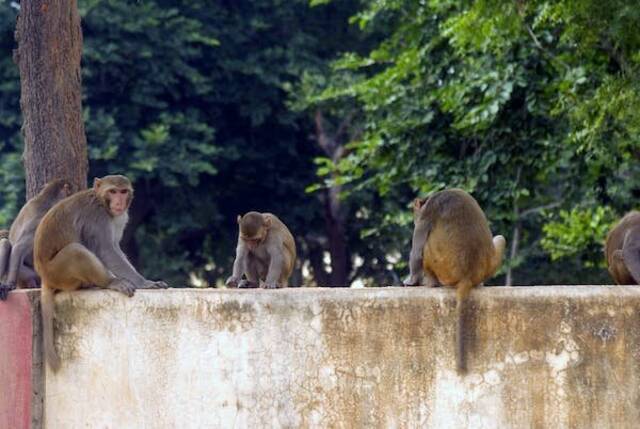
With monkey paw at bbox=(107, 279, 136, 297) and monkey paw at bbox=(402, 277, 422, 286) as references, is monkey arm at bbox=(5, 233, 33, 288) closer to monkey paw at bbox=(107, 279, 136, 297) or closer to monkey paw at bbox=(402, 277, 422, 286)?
monkey paw at bbox=(107, 279, 136, 297)

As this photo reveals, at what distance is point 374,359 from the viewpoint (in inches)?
252

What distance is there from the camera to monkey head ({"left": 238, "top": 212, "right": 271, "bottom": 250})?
29.5 ft

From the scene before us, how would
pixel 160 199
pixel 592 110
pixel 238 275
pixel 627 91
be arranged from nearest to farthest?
pixel 238 275
pixel 627 91
pixel 592 110
pixel 160 199

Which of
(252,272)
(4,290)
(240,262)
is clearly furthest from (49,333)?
(252,272)

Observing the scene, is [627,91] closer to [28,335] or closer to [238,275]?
[238,275]

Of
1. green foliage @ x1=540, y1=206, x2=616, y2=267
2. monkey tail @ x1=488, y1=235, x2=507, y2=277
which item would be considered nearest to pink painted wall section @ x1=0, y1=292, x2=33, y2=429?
monkey tail @ x1=488, y1=235, x2=507, y2=277

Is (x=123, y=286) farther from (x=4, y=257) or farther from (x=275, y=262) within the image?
(x=275, y=262)

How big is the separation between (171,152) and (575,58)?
8.07 m

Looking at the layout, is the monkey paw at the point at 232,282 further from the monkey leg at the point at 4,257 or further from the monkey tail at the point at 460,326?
the monkey tail at the point at 460,326

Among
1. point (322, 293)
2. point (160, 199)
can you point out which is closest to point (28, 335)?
point (322, 293)

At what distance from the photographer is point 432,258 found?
704cm

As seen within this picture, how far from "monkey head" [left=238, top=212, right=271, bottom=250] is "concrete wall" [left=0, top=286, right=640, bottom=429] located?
2.23 m

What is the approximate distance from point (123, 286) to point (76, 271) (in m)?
0.41

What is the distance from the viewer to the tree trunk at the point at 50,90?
939 centimetres
